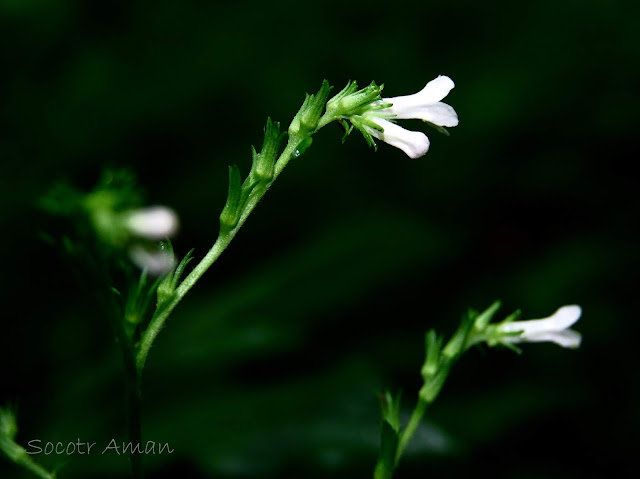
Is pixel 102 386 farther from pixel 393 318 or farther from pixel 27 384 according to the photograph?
pixel 393 318

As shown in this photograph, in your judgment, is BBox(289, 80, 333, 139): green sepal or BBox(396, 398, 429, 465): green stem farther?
BBox(396, 398, 429, 465): green stem

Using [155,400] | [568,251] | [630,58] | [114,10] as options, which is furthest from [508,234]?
[114,10]

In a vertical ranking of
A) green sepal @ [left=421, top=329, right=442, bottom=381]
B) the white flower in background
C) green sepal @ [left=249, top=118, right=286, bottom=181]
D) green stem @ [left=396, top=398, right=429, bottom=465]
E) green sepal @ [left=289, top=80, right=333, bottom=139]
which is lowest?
green stem @ [left=396, top=398, right=429, bottom=465]

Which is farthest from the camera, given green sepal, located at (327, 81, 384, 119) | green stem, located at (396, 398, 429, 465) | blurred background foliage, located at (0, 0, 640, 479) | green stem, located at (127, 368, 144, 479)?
blurred background foliage, located at (0, 0, 640, 479)

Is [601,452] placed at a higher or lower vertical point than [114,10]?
lower

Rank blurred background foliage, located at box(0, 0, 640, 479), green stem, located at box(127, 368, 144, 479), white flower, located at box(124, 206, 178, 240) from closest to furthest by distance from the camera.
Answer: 1. white flower, located at box(124, 206, 178, 240)
2. green stem, located at box(127, 368, 144, 479)
3. blurred background foliage, located at box(0, 0, 640, 479)

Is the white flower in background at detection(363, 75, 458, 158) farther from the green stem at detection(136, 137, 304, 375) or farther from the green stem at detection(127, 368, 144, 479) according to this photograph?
the green stem at detection(127, 368, 144, 479)

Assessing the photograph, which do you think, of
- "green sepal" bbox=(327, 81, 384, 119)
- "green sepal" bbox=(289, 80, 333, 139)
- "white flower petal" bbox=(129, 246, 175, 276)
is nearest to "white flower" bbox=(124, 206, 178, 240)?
"white flower petal" bbox=(129, 246, 175, 276)

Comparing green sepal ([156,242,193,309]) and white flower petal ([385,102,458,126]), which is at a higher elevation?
white flower petal ([385,102,458,126])
